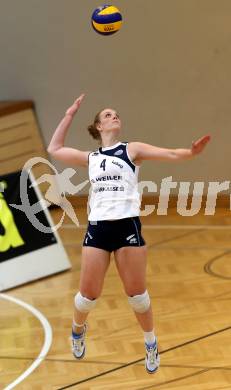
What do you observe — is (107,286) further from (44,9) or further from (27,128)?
(44,9)

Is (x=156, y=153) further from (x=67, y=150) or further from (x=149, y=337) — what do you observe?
(x=149, y=337)

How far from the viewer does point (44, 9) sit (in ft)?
38.5

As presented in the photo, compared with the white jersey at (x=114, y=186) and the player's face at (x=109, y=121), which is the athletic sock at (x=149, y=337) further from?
the player's face at (x=109, y=121)

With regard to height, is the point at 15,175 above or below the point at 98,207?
below

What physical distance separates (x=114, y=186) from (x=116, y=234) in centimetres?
35

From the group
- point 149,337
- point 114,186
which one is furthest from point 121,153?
point 149,337

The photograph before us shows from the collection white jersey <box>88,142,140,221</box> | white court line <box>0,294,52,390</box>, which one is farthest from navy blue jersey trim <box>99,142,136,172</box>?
white court line <box>0,294,52,390</box>

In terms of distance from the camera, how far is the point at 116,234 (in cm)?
605

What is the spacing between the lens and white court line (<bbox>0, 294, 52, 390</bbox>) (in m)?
7.30

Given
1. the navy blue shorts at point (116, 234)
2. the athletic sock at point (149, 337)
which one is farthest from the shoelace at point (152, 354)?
the navy blue shorts at point (116, 234)

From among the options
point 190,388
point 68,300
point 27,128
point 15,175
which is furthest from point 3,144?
point 190,388

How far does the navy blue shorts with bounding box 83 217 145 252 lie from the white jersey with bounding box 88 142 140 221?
57 mm

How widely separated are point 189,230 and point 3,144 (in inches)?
118

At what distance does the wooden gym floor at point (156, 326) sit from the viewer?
727 cm
